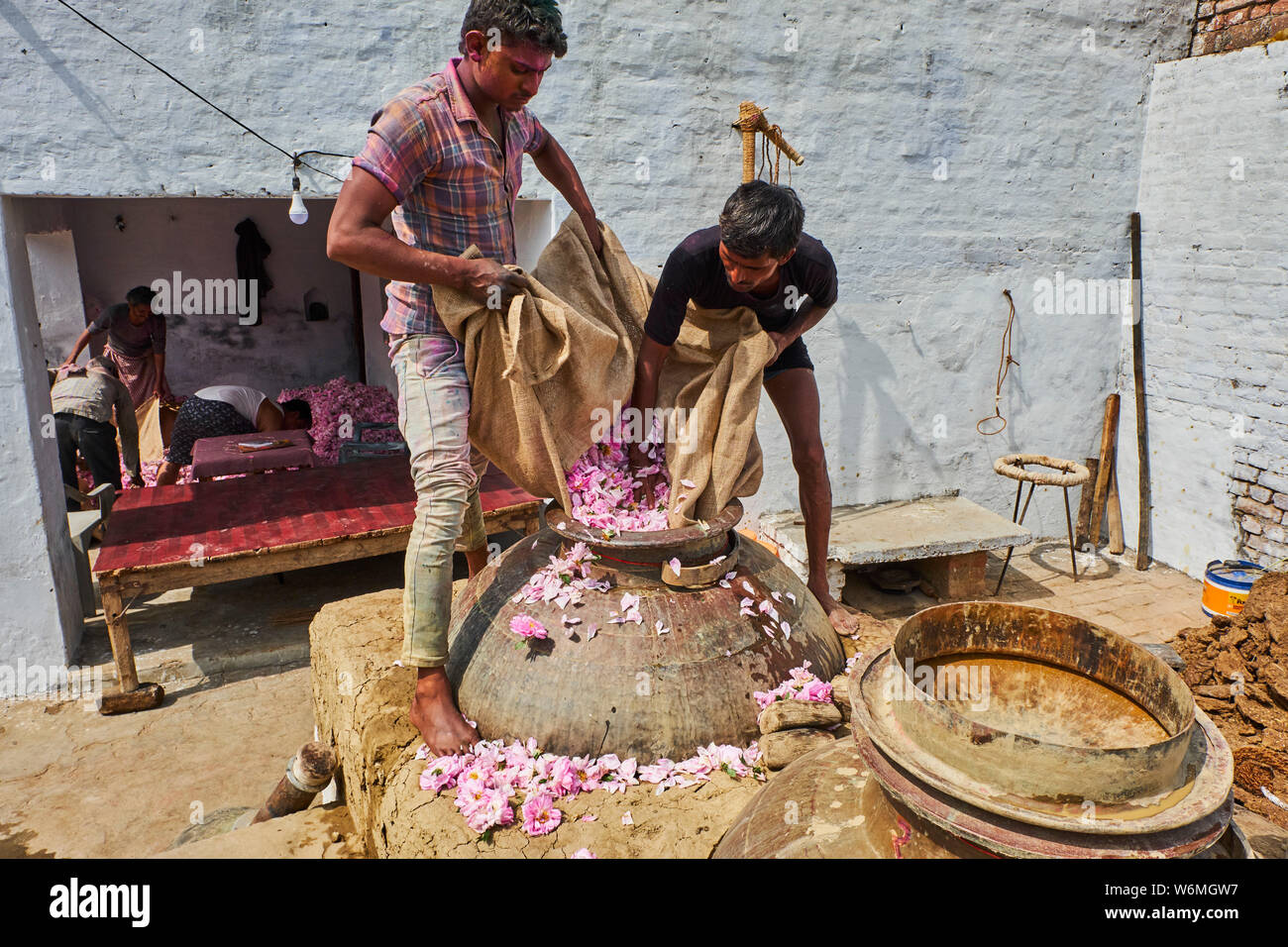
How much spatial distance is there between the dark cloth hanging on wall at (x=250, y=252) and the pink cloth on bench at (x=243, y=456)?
5459mm

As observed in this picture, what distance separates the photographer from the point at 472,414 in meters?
3.21

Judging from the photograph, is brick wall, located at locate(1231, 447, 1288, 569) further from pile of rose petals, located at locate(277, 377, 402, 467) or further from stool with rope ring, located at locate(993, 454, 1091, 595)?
pile of rose petals, located at locate(277, 377, 402, 467)

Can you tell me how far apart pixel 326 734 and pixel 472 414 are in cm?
216

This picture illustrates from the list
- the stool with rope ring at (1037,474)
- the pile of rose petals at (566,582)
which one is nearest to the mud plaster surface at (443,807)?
the pile of rose petals at (566,582)

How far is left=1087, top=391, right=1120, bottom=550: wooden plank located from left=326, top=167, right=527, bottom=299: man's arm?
7437mm

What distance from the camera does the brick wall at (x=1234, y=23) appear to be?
680 cm

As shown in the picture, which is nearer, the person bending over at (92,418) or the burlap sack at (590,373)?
the burlap sack at (590,373)

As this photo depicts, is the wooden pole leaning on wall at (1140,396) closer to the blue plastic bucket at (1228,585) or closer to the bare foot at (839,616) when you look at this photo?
the blue plastic bucket at (1228,585)

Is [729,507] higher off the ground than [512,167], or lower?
lower

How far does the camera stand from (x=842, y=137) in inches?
266

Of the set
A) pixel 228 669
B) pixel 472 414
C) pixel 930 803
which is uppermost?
pixel 472 414

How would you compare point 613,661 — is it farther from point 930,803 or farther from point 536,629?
point 930,803

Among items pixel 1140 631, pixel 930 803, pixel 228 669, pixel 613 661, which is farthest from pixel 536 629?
pixel 1140 631

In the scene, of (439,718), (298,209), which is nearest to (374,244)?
(439,718)
